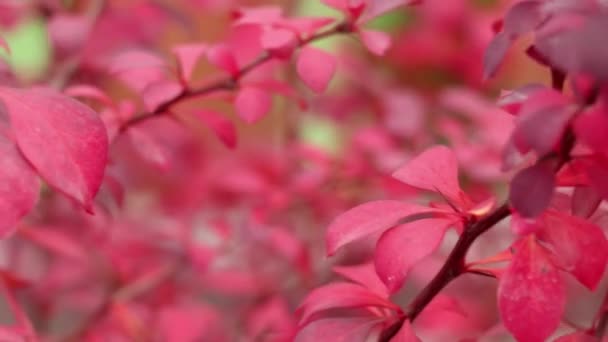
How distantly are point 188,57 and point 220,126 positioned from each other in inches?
2.1

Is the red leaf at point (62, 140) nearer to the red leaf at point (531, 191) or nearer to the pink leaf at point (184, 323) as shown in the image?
the red leaf at point (531, 191)

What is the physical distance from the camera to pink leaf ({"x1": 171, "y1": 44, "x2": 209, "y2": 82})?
0.56 metres

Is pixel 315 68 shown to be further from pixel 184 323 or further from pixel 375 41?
pixel 184 323

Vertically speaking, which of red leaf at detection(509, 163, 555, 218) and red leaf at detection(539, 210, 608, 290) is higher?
red leaf at detection(509, 163, 555, 218)

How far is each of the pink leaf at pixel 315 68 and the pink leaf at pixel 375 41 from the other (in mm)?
25

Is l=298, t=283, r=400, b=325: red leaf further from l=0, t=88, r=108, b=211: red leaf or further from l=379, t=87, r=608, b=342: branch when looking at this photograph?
l=0, t=88, r=108, b=211: red leaf

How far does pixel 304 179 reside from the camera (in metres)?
0.95

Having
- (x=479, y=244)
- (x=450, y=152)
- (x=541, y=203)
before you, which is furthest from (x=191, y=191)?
(x=541, y=203)

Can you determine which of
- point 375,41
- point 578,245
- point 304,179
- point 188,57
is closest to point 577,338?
point 578,245

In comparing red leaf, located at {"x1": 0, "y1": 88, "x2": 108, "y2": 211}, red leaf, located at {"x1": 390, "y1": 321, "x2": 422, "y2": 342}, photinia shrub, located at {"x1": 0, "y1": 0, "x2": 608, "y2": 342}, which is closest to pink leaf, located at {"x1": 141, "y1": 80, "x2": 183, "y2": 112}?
photinia shrub, located at {"x1": 0, "y1": 0, "x2": 608, "y2": 342}

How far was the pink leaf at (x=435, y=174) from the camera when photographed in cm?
44

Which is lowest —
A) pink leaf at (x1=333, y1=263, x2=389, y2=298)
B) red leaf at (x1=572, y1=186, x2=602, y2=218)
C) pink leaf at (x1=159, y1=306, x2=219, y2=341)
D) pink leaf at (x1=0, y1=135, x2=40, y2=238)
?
pink leaf at (x1=159, y1=306, x2=219, y2=341)

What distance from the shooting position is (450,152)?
46 cm

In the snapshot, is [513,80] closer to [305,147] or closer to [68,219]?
[305,147]
